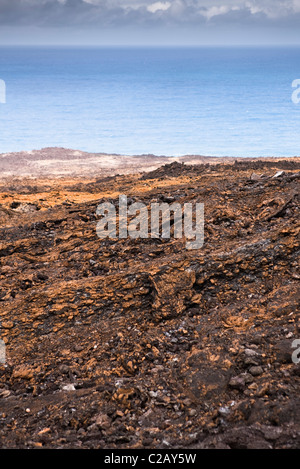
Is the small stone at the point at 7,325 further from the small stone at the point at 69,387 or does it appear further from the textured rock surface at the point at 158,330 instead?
the small stone at the point at 69,387

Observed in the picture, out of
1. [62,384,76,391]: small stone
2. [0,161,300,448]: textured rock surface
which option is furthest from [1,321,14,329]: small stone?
[62,384,76,391]: small stone

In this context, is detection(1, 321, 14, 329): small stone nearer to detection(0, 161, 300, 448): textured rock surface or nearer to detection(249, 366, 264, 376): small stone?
detection(0, 161, 300, 448): textured rock surface

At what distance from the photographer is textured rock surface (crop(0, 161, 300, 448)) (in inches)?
174

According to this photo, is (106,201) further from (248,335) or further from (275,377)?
(275,377)

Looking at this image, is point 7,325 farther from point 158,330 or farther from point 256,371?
point 256,371

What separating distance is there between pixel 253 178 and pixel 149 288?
4381 mm

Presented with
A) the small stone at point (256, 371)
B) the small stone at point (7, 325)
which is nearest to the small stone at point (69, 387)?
the small stone at point (7, 325)

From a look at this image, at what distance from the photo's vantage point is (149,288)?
6.53 m

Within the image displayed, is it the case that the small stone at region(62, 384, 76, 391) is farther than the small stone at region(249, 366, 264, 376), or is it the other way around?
the small stone at region(62, 384, 76, 391)

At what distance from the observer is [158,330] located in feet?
19.5

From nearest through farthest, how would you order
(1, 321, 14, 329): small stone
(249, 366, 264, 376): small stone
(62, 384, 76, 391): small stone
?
(249, 366, 264, 376): small stone < (62, 384, 76, 391): small stone < (1, 321, 14, 329): small stone

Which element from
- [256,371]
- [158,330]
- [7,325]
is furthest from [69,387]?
[256,371]

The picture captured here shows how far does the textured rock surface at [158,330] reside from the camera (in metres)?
4.43
